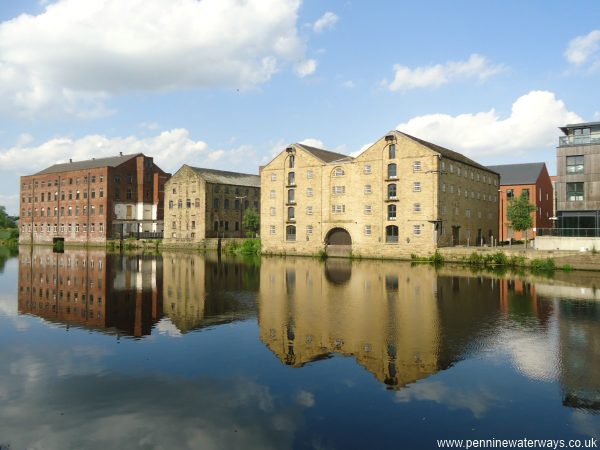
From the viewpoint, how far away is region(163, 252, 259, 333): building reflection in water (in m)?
17.5

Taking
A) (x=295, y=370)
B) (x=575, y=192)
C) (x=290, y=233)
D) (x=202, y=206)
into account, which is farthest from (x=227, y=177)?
(x=295, y=370)

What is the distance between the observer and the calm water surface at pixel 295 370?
809cm

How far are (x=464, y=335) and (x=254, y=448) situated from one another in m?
9.07

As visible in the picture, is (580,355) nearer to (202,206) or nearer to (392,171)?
(392,171)

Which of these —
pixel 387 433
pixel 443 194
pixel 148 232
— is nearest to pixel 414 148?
pixel 443 194

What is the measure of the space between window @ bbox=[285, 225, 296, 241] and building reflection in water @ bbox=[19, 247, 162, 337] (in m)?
21.9

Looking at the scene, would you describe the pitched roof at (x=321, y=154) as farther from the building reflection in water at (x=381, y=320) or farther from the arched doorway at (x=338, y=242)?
the building reflection in water at (x=381, y=320)

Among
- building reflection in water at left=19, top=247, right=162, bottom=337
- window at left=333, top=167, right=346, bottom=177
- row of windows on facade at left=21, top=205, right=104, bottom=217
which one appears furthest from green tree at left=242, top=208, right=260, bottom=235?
building reflection in water at left=19, top=247, right=162, bottom=337

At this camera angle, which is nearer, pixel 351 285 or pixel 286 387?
pixel 286 387

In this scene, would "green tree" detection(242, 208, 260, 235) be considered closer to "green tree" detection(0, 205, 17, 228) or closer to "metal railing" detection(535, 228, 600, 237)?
"metal railing" detection(535, 228, 600, 237)

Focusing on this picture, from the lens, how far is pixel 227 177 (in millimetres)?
75438

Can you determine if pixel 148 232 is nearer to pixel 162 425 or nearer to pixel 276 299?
pixel 276 299

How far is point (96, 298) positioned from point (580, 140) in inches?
1665

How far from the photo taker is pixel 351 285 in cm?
2656
